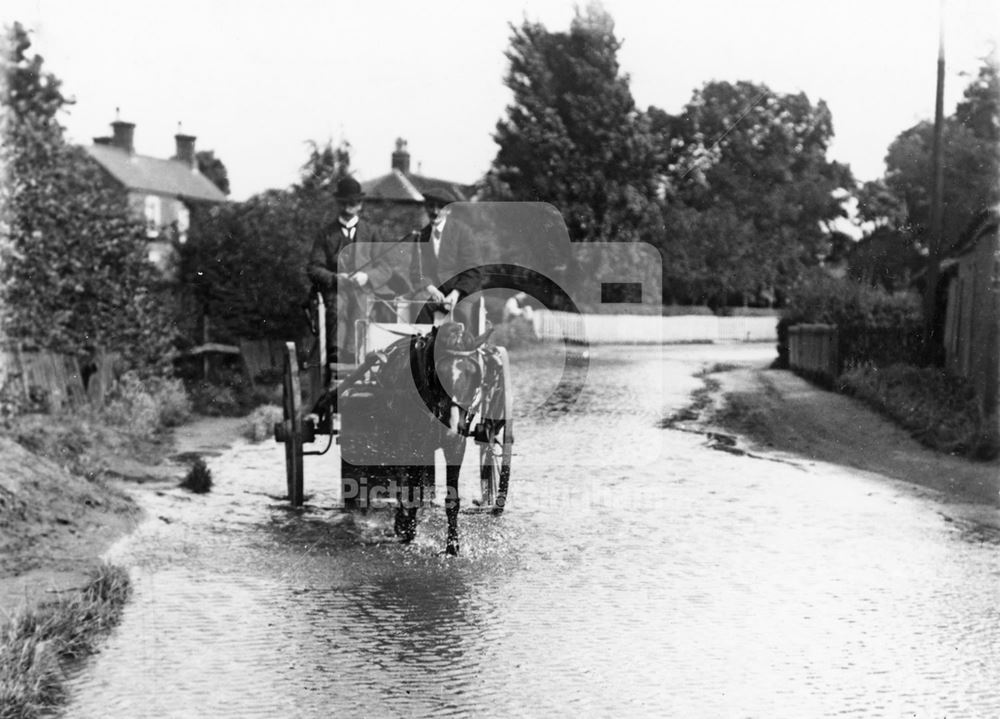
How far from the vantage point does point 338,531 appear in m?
8.71

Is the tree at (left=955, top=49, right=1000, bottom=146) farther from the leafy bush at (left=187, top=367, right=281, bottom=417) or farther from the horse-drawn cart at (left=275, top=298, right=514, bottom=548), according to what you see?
the leafy bush at (left=187, top=367, right=281, bottom=417)

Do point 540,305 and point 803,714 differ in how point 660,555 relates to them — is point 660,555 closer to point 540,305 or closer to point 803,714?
point 803,714

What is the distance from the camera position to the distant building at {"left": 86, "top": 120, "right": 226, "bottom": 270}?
59.9 ft

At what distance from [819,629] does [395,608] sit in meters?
2.29

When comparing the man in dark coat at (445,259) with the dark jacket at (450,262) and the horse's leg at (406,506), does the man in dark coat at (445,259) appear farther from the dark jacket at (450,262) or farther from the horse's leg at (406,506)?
the horse's leg at (406,506)

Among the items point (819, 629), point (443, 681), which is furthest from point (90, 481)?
point (819, 629)

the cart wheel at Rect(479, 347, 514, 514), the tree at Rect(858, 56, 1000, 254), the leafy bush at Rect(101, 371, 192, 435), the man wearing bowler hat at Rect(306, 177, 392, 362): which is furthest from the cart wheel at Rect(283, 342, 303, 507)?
the tree at Rect(858, 56, 1000, 254)

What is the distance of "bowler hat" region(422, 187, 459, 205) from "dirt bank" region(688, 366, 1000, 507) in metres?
5.47

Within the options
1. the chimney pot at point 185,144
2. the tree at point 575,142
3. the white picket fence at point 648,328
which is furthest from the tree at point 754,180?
the white picket fence at point 648,328

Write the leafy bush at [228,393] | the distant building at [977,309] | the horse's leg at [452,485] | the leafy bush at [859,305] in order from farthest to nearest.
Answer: the leafy bush at [859,305], the leafy bush at [228,393], the distant building at [977,309], the horse's leg at [452,485]

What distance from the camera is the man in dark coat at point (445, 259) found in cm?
809

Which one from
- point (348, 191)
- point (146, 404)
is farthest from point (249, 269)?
point (348, 191)

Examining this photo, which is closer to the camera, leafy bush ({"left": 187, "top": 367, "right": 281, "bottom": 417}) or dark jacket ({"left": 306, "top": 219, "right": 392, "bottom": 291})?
dark jacket ({"left": 306, "top": 219, "right": 392, "bottom": 291})

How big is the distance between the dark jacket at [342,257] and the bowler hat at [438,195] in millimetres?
964
